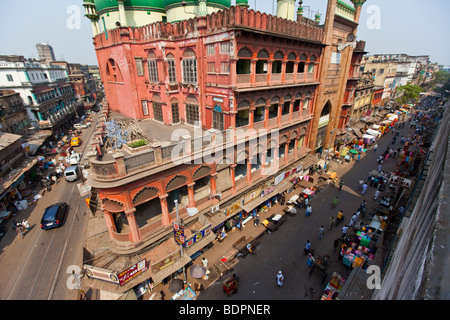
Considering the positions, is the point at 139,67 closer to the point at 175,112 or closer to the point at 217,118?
the point at 175,112

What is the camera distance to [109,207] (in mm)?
12188

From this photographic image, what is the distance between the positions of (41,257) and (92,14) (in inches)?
1016

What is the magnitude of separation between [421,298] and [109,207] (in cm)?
1340

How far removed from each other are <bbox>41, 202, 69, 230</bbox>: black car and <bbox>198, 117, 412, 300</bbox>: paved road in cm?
1662

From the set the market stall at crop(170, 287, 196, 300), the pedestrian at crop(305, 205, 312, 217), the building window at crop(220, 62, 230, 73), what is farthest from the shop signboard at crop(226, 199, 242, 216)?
the building window at crop(220, 62, 230, 73)

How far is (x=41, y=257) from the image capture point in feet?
58.6

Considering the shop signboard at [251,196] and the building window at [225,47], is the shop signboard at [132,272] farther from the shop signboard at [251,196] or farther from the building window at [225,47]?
the building window at [225,47]

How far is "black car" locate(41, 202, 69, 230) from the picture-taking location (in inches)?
807

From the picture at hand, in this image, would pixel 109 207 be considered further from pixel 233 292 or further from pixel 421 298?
pixel 421 298

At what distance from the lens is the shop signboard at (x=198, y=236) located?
47.0ft

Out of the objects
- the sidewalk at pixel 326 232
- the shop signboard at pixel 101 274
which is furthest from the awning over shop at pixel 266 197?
the shop signboard at pixel 101 274

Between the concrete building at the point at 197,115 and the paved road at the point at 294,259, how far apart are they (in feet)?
11.5

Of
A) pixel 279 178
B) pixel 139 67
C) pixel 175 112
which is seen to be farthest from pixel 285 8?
pixel 279 178

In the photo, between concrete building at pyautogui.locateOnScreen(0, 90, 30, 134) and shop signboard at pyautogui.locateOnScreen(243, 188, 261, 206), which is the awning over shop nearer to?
shop signboard at pyautogui.locateOnScreen(243, 188, 261, 206)
